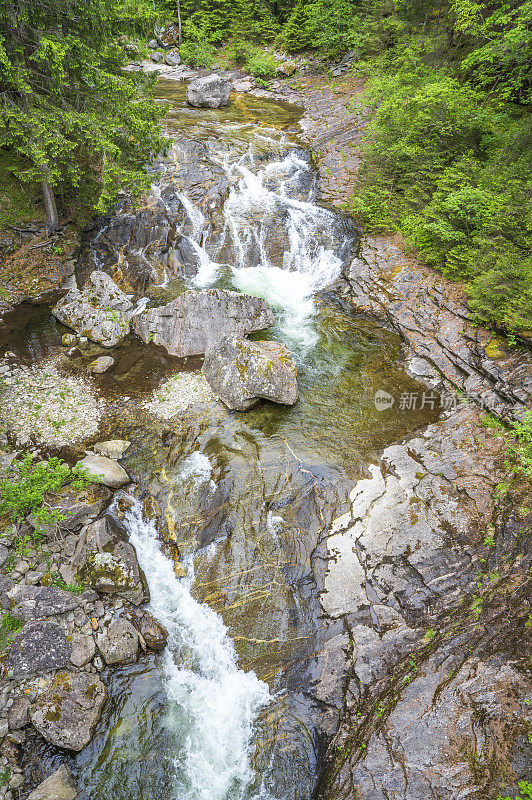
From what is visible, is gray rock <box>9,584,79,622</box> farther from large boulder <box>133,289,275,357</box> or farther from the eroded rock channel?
large boulder <box>133,289,275,357</box>

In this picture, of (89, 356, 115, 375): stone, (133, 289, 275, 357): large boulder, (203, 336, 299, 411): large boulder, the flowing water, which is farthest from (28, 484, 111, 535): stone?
(133, 289, 275, 357): large boulder

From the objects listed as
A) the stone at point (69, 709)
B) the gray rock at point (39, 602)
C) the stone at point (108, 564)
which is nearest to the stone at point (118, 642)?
the stone at point (69, 709)

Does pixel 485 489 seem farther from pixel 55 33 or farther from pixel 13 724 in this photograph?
pixel 55 33

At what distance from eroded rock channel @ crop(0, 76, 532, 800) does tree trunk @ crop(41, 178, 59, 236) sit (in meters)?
2.25

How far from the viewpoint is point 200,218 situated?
51.0 feet

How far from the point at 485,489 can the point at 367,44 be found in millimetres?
26297

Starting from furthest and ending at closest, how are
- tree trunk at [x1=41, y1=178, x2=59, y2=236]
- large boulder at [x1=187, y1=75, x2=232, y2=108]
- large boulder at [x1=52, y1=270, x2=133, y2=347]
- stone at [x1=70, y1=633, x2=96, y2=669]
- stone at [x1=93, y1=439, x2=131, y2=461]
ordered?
large boulder at [x1=187, y1=75, x2=232, y2=108]
tree trunk at [x1=41, y1=178, x2=59, y2=236]
large boulder at [x1=52, y1=270, x2=133, y2=347]
stone at [x1=93, y1=439, x2=131, y2=461]
stone at [x1=70, y1=633, x2=96, y2=669]

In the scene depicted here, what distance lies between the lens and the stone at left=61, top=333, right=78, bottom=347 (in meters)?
12.2

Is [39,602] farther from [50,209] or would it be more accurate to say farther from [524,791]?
[50,209]

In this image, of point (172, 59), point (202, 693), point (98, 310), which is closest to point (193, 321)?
point (98, 310)

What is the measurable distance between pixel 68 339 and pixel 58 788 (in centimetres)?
1036

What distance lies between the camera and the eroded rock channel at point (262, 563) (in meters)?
5.49

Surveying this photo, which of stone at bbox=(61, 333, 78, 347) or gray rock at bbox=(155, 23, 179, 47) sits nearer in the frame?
stone at bbox=(61, 333, 78, 347)

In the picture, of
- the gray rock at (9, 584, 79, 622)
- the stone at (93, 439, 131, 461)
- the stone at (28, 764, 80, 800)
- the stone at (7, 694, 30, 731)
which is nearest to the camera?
the stone at (28, 764, 80, 800)
